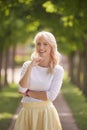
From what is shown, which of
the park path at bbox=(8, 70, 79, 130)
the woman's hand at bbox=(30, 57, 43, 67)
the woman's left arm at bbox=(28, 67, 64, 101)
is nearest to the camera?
the woman's hand at bbox=(30, 57, 43, 67)

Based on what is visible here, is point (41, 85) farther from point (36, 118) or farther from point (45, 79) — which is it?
point (36, 118)

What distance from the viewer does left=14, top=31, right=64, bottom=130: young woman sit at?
645 cm

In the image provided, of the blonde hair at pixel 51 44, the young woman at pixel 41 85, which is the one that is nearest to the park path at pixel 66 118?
the young woman at pixel 41 85

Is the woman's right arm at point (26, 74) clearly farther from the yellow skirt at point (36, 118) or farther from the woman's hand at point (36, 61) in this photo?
the yellow skirt at point (36, 118)

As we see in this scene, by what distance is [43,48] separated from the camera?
648 centimetres

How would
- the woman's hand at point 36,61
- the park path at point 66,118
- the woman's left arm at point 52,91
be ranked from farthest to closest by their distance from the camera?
the park path at point 66,118 → the woman's left arm at point 52,91 → the woman's hand at point 36,61

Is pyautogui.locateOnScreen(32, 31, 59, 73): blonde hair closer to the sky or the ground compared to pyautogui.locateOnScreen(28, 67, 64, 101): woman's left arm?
closer to the sky

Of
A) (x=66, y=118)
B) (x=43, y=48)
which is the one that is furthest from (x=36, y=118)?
(x=66, y=118)

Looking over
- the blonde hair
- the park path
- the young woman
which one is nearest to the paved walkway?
the park path

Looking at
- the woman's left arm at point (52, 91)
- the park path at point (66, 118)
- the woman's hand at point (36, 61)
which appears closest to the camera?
the woman's hand at point (36, 61)

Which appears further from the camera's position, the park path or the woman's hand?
the park path

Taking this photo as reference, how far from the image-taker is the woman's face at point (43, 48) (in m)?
6.48

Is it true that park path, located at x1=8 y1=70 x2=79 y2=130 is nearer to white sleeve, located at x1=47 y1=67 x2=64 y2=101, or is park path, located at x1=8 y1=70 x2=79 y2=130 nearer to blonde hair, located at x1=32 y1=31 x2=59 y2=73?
white sleeve, located at x1=47 y1=67 x2=64 y2=101

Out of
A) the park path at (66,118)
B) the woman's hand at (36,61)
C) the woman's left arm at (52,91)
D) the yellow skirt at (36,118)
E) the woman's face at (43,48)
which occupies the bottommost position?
the park path at (66,118)
